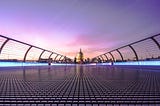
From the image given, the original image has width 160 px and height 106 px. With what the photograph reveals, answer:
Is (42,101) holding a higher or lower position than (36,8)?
lower

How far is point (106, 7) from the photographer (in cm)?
876

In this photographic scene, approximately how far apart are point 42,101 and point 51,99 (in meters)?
0.15

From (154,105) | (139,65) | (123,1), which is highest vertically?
(123,1)

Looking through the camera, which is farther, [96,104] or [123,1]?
[123,1]

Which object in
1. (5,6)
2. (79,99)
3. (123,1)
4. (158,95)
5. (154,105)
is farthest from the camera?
(5,6)

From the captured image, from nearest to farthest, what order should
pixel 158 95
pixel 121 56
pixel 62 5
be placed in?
pixel 158 95
pixel 62 5
pixel 121 56

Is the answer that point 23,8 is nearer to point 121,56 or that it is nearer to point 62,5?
point 62,5

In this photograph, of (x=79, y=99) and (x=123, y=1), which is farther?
(x=123, y=1)

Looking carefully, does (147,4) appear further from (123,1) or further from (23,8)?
(23,8)

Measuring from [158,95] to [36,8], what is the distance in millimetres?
7736

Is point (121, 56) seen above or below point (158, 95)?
above

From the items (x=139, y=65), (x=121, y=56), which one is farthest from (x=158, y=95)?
(x=121, y=56)

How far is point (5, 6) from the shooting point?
9984mm

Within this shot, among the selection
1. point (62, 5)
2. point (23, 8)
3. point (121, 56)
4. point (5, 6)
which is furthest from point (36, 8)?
point (121, 56)
